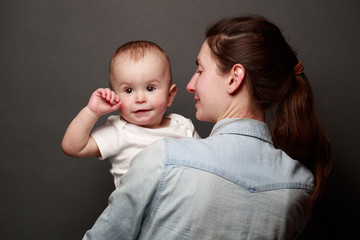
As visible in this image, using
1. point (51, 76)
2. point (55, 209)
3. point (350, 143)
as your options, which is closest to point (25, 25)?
point (51, 76)

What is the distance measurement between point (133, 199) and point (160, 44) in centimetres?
163

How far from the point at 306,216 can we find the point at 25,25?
2.12 m

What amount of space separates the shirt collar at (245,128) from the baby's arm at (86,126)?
49cm

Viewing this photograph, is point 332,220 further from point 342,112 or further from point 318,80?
point 318,80

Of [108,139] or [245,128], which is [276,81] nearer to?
[245,128]

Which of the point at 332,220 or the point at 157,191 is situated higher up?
the point at 157,191

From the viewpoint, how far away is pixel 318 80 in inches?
102

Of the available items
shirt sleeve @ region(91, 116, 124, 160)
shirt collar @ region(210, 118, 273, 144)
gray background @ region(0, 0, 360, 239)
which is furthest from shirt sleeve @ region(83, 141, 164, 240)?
gray background @ region(0, 0, 360, 239)

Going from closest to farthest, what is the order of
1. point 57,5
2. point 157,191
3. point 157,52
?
point 157,191
point 157,52
point 57,5

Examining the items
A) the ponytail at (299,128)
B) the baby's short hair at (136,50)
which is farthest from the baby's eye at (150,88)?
the ponytail at (299,128)

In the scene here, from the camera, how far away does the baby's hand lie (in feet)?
5.14

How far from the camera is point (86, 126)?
60.7 inches

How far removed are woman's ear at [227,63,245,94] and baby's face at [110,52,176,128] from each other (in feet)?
1.24

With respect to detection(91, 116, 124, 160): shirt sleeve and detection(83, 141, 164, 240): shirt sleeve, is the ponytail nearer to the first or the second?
detection(83, 141, 164, 240): shirt sleeve
